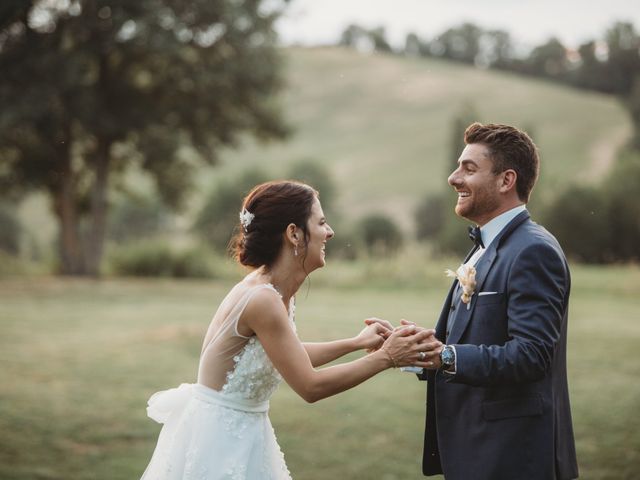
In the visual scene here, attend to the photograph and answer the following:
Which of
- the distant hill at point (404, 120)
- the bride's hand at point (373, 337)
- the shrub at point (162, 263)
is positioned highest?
the distant hill at point (404, 120)

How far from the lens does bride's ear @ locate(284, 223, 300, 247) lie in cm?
380

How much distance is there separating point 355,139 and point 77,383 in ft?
216

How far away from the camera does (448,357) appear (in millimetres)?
3422

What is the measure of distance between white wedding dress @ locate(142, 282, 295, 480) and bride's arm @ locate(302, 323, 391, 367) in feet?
1.60

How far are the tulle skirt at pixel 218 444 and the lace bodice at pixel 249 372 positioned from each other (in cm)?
5

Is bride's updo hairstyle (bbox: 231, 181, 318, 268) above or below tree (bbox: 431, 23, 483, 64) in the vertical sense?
below

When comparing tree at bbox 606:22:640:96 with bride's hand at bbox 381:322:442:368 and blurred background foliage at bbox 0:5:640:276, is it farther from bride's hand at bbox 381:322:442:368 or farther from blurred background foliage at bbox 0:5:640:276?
bride's hand at bbox 381:322:442:368

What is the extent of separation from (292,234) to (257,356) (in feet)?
2.09

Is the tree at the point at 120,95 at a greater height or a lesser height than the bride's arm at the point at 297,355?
greater

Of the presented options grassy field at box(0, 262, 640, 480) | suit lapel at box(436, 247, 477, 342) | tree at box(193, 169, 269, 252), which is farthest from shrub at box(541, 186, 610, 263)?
suit lapel at box(436, 247, 477, 342)

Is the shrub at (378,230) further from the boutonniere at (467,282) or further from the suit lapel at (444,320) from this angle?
the boutonniere at (467,282)

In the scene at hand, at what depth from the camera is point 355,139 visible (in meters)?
75.2

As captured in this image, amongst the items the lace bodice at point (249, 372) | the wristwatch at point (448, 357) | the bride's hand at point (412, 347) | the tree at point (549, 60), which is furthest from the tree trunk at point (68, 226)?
the tree at point (549, 60)

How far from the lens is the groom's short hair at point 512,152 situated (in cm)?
371
